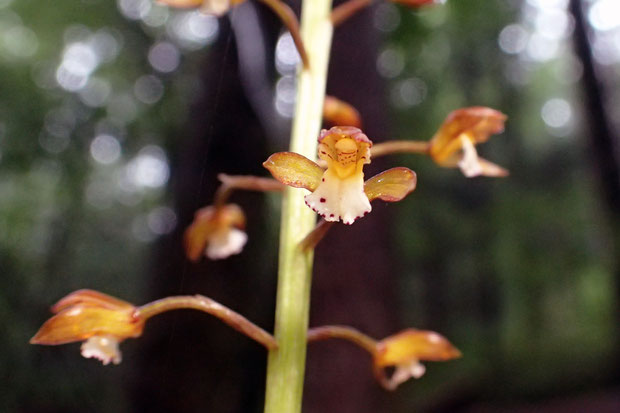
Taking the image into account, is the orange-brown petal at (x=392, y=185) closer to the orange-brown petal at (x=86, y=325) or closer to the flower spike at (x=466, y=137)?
the flower spike at (x=466, y=137)

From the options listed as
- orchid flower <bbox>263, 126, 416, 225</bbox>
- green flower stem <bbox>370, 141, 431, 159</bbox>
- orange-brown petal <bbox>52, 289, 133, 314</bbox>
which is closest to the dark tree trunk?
green flower stem <bbox>370, 141, 431, 159</bbox>

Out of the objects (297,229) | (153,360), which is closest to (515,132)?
(153,360)

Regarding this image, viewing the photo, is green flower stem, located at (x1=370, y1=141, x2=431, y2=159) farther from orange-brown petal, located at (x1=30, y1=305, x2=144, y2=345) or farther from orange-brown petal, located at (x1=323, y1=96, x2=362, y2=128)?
orange-brown petal, located at (x1=30, y1=305, x2=144, y2=345)

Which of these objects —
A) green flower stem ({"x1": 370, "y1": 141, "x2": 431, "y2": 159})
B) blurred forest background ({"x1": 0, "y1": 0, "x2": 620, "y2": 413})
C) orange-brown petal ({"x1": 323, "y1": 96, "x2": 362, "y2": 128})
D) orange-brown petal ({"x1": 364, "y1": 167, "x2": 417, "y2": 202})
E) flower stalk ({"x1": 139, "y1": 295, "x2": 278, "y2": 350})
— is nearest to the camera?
orange-brown petal ({"x1": 364, "y1": 167, "x2": 417, "y2": 202})

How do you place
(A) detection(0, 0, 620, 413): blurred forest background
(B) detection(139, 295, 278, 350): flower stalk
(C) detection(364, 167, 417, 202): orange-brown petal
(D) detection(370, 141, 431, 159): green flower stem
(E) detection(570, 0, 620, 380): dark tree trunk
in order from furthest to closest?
(E) detection(570, 0, 620, 380): dark tree trunk
(A) detection(0, 0, 620, 413): blurred forest background
(D) detection(370, 141, 431, 159): green flower stem
(B) detection(139, 295, 278, 350): flower stalk
(C) detection(364, 167, 417, 202): orange-brown petal

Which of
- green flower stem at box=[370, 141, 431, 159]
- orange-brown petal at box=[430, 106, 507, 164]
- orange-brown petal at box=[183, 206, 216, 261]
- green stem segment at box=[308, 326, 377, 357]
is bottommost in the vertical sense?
green stem segment at box=[308, 326, 377, 357]

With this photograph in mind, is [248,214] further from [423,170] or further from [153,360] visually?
[423,170]

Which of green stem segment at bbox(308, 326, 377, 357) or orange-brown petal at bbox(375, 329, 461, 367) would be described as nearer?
green stem segment at bbox(308, 326, 377, 357)
